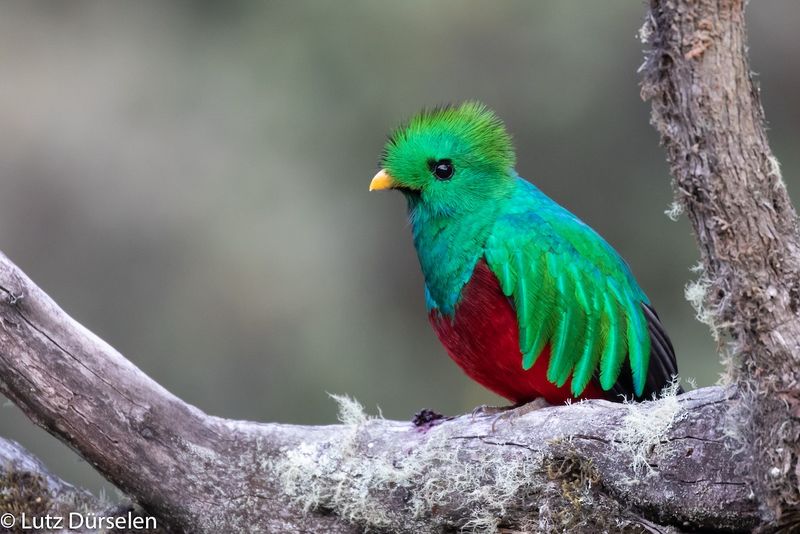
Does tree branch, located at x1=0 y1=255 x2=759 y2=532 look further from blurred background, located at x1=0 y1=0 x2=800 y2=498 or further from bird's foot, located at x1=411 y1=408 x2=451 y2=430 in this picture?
blurred background, located at x1=0 y1=0 x2=800 y2=498

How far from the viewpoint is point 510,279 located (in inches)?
121

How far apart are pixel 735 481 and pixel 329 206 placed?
4734 mm

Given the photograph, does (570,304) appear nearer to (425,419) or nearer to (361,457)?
(425,419)

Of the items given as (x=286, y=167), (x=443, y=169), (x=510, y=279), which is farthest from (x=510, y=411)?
(x=286, y=167)

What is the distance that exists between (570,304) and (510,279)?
0.20 metres

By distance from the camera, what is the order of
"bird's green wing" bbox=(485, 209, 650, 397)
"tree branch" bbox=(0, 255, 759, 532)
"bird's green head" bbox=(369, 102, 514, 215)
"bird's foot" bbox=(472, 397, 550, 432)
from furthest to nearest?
"bird's green head" bbox=(369, 102, 514, 215) < "bird's green wing" bbox=(485, 209, 650, 397) < "bird's foot" bbox=(472, 397, 550, 432) < "tree branch" bbox=(0, 255, 759, 532)

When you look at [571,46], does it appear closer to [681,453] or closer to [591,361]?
[591,361]

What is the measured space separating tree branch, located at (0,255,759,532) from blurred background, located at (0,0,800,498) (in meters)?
3.64

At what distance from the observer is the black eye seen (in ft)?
11.0

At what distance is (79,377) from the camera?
9.04ft

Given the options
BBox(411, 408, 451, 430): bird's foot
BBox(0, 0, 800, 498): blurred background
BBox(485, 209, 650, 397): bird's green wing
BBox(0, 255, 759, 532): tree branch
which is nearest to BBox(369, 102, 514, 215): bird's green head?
BBox(485, 209, 650, 397): bird's green wing

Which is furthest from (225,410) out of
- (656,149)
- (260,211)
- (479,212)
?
(479,212)

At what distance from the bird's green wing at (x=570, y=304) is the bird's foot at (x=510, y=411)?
9 cm

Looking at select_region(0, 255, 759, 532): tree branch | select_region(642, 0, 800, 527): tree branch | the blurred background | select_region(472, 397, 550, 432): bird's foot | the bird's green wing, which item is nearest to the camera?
select_region(642, 0, 800, 527): tree branch
